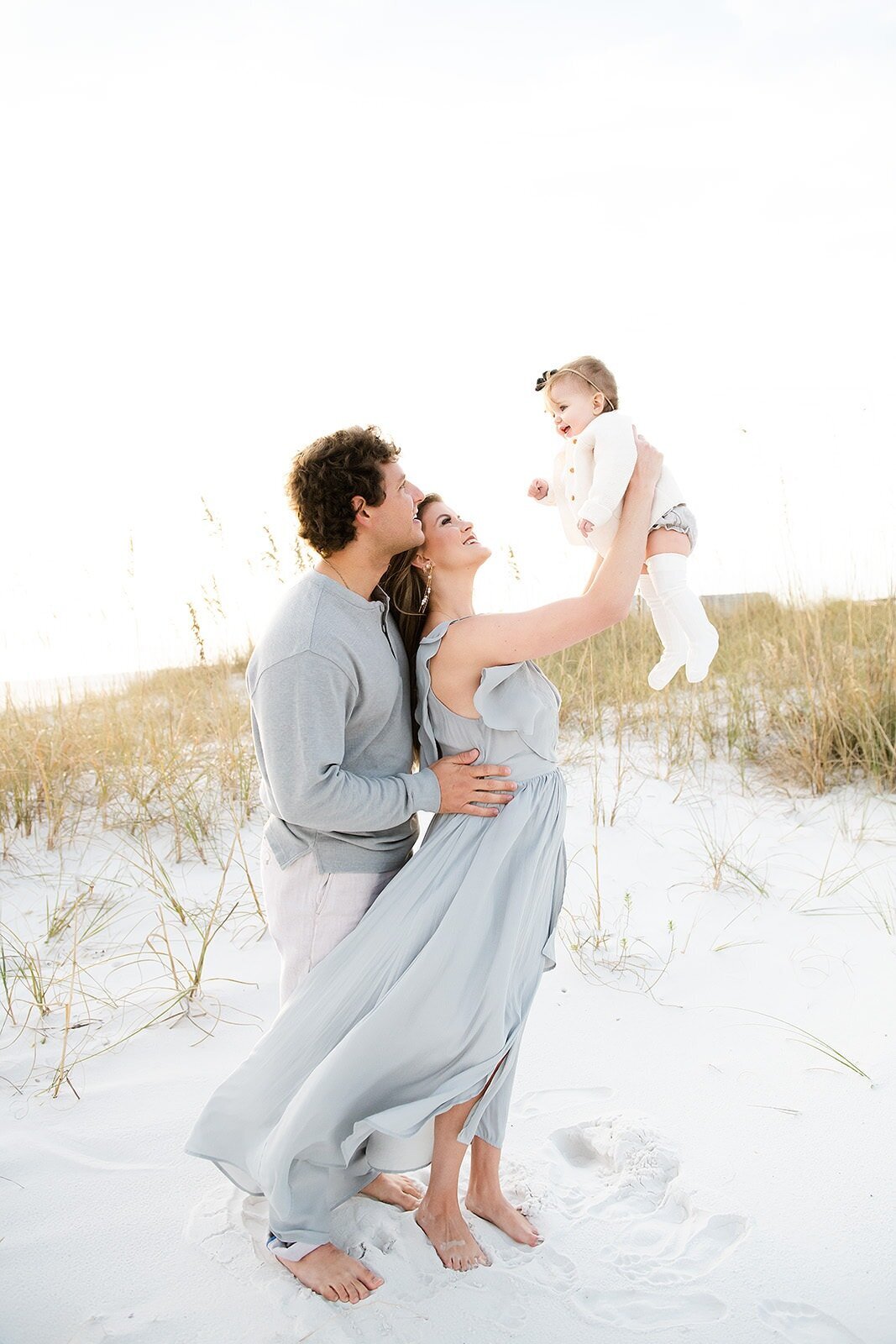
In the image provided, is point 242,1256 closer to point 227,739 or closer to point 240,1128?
point 240,1128

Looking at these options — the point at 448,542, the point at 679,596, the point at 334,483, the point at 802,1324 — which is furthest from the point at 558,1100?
the point at 334,483

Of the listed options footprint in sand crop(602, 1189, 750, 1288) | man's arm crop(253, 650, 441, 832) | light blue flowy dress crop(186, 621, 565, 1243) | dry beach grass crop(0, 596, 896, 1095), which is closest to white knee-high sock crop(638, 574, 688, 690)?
light blue flowy dress crop(186, 621, 565, 1243)

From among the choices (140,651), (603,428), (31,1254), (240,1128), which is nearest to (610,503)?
(603,428)

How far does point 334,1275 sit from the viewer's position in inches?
79.0

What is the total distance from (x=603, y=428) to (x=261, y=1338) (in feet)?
7.26

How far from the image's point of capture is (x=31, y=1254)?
2146 mm

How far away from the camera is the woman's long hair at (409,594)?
2443 millimetres

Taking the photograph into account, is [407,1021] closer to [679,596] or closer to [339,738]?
[339,738]

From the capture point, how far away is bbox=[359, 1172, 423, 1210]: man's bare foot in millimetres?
2305

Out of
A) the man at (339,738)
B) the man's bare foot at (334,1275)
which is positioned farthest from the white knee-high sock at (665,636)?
the man's bare foot at (334,1275)

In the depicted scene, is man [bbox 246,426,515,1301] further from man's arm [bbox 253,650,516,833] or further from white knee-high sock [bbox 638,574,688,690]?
white knee-high sock [bbox 638,574,688,690]

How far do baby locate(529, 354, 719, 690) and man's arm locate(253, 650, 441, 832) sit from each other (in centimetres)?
89

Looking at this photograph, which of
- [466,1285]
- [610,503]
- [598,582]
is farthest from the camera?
[610,503]

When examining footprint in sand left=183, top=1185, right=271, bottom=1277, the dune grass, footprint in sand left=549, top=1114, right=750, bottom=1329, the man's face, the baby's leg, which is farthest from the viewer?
the dune grass
